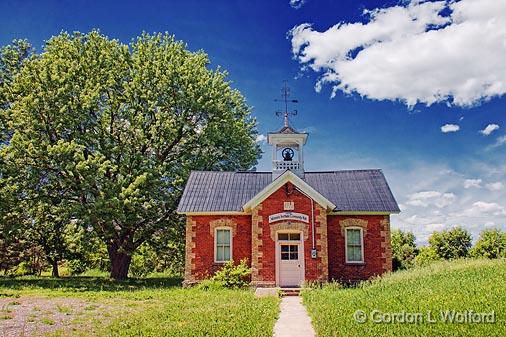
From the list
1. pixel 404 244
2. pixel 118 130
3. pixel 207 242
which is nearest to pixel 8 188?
pixel 118 130

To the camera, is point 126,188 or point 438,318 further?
point 126,188

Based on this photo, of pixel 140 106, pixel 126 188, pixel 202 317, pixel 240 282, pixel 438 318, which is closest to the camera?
pixel 438 318

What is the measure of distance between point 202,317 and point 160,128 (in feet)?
49.7

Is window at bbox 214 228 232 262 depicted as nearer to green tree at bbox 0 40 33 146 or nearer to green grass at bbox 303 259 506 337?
green grass at bbox 303 259 506 337

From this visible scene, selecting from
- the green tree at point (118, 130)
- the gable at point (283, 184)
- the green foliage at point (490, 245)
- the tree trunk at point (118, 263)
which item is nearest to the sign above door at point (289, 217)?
the gable at point (283, 184)

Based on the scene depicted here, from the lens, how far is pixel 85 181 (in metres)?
23.1

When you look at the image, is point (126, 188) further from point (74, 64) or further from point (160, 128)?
point (74, 64)

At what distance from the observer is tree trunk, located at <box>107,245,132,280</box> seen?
26859 millimetres

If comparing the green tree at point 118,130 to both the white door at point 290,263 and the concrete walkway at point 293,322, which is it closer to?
the white door at point 290,263

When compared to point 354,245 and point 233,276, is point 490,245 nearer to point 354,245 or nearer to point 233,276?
point 354,245

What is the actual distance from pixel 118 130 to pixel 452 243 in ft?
71.4

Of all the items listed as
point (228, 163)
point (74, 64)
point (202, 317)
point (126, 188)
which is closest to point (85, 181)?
point (126, 188)

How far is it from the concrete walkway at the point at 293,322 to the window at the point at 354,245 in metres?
6.95

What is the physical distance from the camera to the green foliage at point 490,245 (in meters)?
28.6
